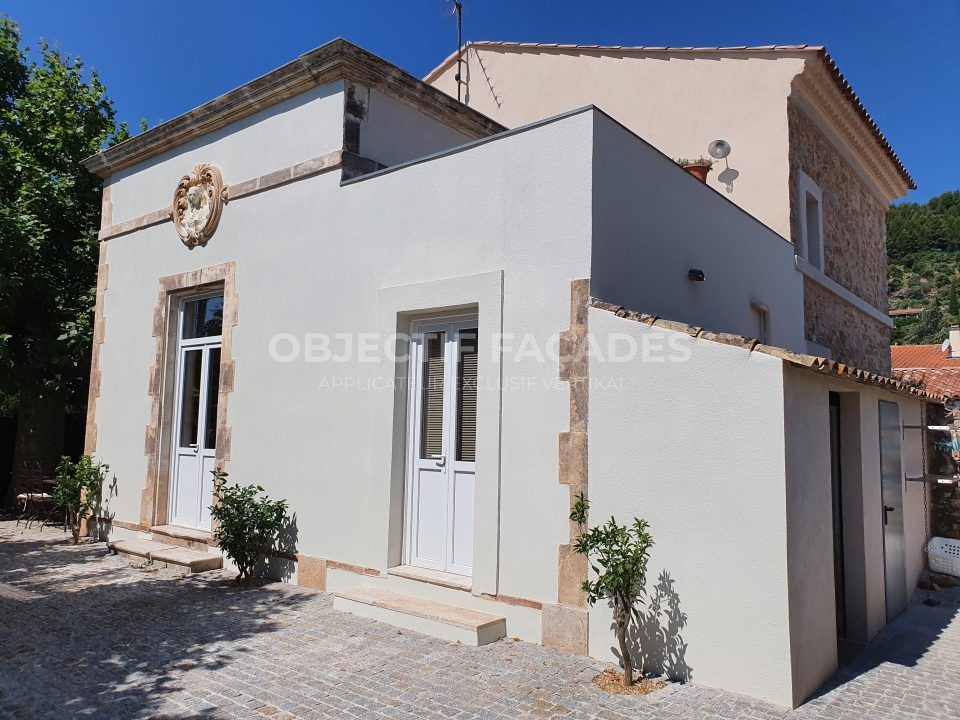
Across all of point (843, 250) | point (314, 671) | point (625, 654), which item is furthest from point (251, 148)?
point (843, 250)

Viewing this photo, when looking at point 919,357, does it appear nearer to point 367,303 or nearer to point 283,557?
point 367,303

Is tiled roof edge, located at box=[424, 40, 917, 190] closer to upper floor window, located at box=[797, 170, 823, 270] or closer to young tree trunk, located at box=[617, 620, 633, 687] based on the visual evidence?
upper floor window, located at box=[797, 170, 823, 270]

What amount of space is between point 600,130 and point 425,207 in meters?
1.65

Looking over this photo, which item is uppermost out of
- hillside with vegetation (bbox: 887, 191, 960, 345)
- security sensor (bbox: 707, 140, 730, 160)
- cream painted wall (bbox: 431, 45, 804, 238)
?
hillside with vegetation (bbox: 887, 191, 960, 345)

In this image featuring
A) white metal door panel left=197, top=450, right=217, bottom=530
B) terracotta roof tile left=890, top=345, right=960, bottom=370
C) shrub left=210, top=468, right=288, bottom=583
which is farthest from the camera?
terracotta roof tile left=890, top=345, right=960, bottom=370

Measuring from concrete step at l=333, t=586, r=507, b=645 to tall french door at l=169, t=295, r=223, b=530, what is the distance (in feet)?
9.77

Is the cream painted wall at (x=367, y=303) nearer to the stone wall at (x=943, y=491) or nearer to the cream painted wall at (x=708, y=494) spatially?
the cream painted wall at (x=708, y=494)

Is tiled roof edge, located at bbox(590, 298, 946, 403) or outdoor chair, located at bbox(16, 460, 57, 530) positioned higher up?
tiled roof edge, located at bbox(590, 298, 946, 403)

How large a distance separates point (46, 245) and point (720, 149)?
33.7ft

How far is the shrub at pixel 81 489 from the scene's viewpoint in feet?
29.5

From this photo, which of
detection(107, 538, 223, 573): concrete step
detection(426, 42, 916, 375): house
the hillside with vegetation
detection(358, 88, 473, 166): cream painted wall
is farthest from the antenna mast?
the hillside with vegetation

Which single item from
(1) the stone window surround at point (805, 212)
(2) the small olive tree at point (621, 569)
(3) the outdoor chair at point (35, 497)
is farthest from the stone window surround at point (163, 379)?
(1) the stone window surround at point (805, 212)

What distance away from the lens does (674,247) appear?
612 cm

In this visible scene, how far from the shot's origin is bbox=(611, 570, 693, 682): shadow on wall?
418 cm
